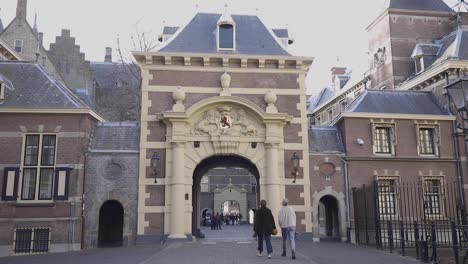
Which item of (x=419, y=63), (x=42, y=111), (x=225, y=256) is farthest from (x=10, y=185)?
(x=419, y=63)

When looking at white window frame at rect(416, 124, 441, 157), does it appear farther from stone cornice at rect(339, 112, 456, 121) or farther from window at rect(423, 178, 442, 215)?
window at rect(423, 178, 442, 215)

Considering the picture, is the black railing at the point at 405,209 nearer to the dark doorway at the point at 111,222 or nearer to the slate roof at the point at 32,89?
the dark doorway at the point at 111,222

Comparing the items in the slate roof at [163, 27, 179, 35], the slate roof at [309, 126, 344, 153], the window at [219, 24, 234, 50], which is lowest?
the slate roof at [309, 126, 344, 153]

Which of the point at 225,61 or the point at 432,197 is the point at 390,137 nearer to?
the point at 432,197

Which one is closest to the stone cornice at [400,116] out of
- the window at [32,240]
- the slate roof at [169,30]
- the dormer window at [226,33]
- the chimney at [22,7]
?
→ the dormer window at [226,33]

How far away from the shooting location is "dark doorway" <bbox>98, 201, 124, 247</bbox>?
69.6 feet

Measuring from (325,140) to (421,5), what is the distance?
52.9 feet

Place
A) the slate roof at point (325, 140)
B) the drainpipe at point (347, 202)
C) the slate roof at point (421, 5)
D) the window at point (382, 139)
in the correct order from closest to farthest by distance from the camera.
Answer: the drainpipe at point (347, 202)
the slate roof at point (325, 140)
the window at point (382, 139)
the slate roof at point (421, 5)

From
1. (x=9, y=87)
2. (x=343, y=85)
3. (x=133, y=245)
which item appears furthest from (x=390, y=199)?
(x=343, y=85)

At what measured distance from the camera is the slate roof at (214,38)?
70.1 ft

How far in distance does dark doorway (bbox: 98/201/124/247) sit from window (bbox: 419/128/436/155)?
47.6 ft

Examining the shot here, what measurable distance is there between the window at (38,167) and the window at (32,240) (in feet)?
4.31

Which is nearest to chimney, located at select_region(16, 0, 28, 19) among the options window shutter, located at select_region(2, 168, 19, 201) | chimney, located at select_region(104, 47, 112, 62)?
chimney, located at select_region(104, 47, 112, 62)

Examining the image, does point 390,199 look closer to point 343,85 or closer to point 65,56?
point 343,85
